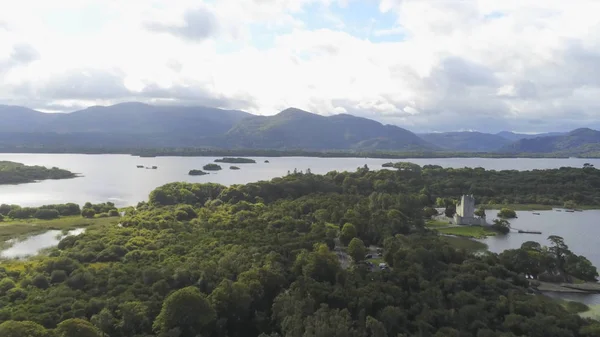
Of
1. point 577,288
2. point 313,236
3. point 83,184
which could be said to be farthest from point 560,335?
point 83,184

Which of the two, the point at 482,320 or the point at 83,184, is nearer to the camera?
the point at 482,320

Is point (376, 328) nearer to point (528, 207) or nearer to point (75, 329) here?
point (75, 329)

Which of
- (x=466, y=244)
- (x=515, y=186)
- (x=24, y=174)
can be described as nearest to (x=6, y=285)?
(x=466, y=244)

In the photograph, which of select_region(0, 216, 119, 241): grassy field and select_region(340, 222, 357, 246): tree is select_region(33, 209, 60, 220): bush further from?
select_region(340, 222, 357, 246): tree

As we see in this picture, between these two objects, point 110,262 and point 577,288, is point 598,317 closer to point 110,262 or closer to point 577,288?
point 577,288

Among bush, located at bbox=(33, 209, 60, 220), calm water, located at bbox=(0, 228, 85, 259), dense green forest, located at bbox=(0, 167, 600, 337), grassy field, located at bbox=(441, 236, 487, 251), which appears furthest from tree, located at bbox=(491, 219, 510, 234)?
bush, located at bbox=(33, 209, 60, 220)

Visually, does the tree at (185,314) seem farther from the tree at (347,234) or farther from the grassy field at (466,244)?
the grassy field at (466,244)
